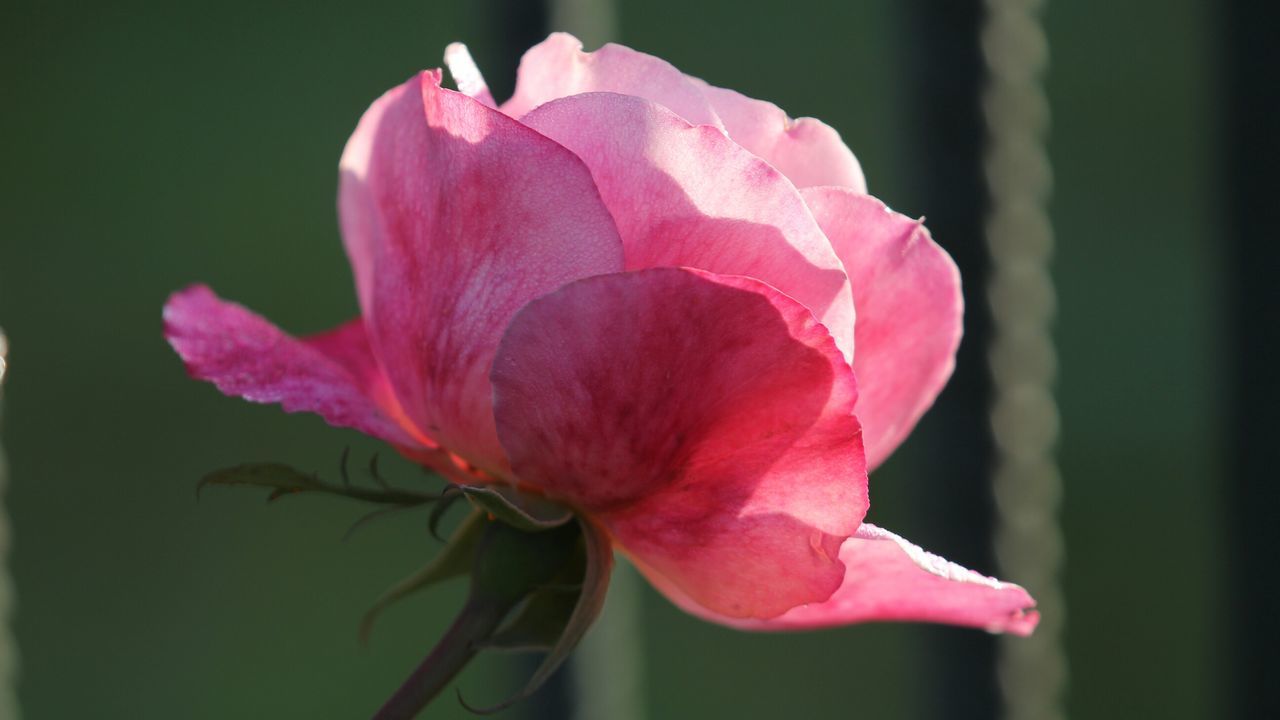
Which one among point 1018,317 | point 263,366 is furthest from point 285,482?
point 1018,317

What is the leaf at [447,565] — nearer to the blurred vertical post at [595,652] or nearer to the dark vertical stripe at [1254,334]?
the blurred vertical post at [595,652]

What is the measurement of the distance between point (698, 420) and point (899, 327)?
0.04 m

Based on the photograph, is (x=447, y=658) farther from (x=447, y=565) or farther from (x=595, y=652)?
(x=595, y=652)

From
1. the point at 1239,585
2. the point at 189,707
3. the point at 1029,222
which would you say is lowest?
the point at 189,707

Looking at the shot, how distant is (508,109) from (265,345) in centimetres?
4

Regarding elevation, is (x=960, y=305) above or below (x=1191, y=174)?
above

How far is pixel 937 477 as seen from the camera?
53 cm

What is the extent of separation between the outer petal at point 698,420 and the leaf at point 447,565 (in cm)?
2

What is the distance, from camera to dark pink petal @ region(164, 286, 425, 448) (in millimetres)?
140

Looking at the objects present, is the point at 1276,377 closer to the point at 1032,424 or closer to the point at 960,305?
the point at 1032,424

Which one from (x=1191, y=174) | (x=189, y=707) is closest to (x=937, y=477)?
(x=189, y=707)

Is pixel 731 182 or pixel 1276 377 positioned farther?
pixel 1276 377

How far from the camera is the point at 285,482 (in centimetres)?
14

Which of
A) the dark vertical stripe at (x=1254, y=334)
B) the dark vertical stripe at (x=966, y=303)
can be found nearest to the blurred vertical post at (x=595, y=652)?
the dark vertical stripe at (x=966, y=303)
